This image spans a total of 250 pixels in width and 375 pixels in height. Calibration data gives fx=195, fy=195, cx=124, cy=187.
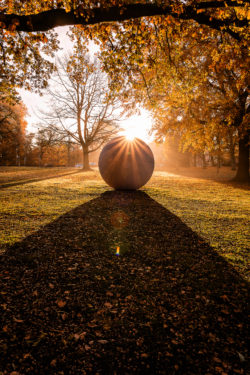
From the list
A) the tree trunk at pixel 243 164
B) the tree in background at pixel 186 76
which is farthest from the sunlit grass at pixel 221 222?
the tree trunk at pixel 243 164

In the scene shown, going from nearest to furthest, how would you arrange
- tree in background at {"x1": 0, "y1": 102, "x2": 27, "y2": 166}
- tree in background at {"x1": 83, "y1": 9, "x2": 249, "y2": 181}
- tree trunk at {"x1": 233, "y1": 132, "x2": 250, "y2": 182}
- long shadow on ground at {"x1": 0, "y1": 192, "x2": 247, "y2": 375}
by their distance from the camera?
long shadow on ground at {"x1": 0, "y1": 192, "x2": 247, "y2": 375}, tree in background at {"x1": 83, "y1": 9, "x2": 249, "y2": 181}, tree trunk at {"x1": 233, "y1": 132, "x2": 250, "y2": 182}, tree in background at {"x1": 0, "y1": 102, "x2": 27, "y2": 166}

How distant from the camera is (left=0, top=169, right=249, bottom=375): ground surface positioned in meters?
1.89

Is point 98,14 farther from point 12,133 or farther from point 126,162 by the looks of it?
point 12,133

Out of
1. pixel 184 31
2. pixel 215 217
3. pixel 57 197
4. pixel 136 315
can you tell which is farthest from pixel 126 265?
pixel 184 31

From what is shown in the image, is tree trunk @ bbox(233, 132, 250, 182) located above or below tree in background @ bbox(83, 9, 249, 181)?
below

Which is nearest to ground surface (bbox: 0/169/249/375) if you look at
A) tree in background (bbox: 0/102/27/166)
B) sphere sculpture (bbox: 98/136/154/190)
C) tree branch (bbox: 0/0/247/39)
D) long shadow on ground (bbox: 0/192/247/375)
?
long shadow on ground (bbox: 0/192/247/375)

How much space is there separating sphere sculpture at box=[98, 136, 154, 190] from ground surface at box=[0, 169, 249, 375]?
3922 mm

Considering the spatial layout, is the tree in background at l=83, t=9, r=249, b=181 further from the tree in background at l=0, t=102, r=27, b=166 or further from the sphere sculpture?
the tree in background at l=0, t=102, r=27, b=166

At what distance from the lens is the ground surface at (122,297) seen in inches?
74.4

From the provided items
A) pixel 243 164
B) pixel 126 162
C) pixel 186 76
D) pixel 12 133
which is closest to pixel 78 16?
pixel 126 162

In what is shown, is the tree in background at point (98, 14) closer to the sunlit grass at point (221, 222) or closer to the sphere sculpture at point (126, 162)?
the sphere sculpture at point (126, 162)

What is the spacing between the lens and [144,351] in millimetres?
1967

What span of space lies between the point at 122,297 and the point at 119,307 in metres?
0.19

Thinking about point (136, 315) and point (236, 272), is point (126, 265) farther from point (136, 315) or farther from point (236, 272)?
point (236, 272)
